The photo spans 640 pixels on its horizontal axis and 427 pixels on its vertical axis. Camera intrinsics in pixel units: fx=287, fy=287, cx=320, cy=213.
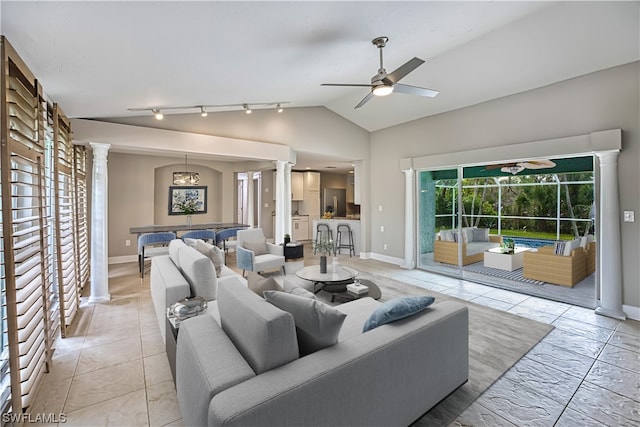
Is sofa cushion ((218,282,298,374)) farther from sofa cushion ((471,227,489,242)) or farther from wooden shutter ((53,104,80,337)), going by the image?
sofa cushion ((471,227,489,242))

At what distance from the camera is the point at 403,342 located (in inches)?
64.2

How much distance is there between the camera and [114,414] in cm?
189

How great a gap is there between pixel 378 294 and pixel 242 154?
3.50 metres

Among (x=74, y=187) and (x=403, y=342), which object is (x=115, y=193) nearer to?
(x=74, y=187)

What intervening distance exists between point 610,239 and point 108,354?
564cm

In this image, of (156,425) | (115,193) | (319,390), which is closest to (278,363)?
(319,390)

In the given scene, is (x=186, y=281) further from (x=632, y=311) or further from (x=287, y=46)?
(x=632, y=311)

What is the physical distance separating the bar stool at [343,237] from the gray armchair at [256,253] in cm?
253

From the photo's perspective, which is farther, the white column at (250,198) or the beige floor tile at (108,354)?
the white column at (250,198)

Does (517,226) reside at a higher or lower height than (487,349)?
higher

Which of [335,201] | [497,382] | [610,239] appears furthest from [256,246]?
[335,201]

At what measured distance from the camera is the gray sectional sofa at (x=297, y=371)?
1196mm

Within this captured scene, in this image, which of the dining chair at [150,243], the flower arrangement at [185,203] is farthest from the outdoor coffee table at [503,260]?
Answer: the flower arrangement at [185,203]

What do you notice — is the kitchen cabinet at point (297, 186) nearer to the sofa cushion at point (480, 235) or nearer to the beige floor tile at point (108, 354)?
the sofa cushion at point (480, 235)
